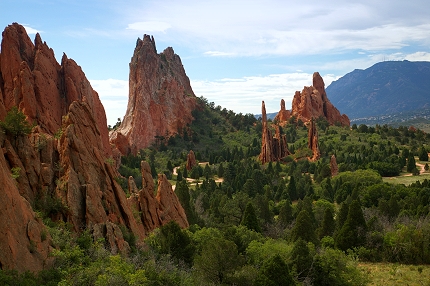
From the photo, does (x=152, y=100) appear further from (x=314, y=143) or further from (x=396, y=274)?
(x=396, y=274)

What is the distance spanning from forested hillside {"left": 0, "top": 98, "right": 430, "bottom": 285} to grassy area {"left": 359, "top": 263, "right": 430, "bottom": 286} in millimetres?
384

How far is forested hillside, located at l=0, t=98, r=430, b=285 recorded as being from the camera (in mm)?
23094

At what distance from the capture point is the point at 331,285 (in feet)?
95.9

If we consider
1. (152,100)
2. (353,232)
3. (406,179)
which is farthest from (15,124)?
(152,100)

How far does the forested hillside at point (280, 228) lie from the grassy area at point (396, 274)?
0.38 metres

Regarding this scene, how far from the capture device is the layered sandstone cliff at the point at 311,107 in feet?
491

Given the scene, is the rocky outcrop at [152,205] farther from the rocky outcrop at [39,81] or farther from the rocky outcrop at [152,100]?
the rocky outcrop at [152,100]

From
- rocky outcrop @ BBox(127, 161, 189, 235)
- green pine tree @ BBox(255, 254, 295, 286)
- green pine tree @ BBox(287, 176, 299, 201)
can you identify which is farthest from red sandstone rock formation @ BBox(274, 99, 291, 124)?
green pine tree @ BBox(255, 254, 295, 286)

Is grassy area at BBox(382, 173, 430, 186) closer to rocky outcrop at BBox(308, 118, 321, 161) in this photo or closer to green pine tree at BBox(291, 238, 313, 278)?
rocky outcrop at BBox(308, 118, 321, 161)

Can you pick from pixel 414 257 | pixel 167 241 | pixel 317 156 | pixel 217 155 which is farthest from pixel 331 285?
pixel 217 155

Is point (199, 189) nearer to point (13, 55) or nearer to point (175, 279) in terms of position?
point (13, 55)

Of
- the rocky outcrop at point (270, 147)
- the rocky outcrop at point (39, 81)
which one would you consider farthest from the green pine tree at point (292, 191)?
the rocky outcrop at point (39, 81)

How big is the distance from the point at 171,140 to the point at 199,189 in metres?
57.7

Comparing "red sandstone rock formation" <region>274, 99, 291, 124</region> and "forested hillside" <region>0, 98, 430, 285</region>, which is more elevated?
"red sandstone rock formation" <region>274, 99, 291, 124</region>
